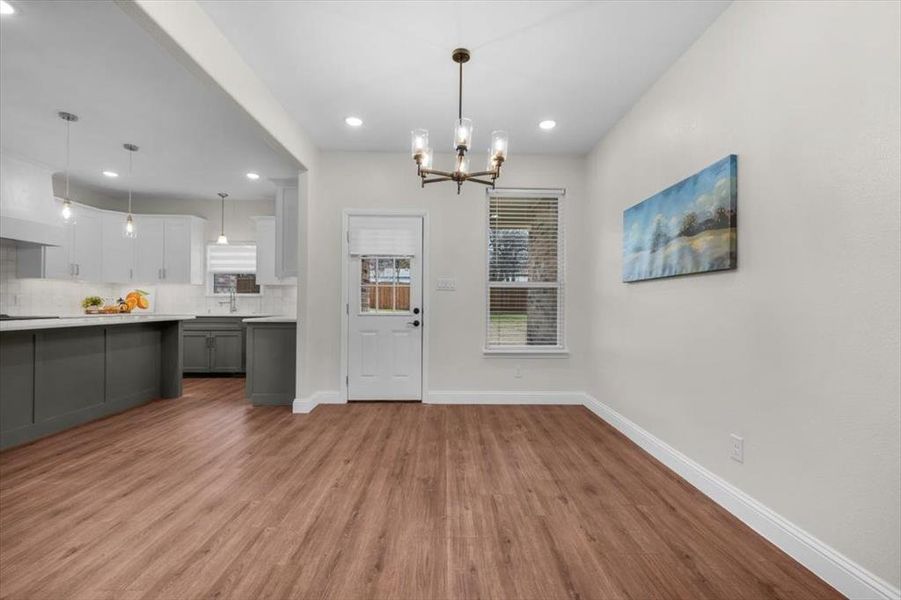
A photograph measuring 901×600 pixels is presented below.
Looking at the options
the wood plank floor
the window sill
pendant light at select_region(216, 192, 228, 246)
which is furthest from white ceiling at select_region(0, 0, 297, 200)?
the window sill

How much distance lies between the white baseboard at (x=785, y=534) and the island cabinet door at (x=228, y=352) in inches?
229

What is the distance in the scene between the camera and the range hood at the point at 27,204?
437 cm

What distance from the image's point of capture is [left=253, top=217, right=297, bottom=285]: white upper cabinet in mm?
5855

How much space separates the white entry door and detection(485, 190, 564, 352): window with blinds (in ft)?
3.00

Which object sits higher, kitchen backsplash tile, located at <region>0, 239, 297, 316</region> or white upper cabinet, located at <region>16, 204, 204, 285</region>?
white upper cabinet, located at <region>16, 204, 204, 285</region>

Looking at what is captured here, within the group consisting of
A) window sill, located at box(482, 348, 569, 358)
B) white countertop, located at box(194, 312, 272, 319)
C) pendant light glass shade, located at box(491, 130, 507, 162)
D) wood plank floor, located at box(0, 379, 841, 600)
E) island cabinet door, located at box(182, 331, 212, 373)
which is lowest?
wood plank floor, located at box(0, 379, 841, 600)

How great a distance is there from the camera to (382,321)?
4.57 meters

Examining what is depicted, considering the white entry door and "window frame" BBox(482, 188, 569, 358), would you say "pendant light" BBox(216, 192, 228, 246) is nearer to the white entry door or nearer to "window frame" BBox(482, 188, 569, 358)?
the white entry door

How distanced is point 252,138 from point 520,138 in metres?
2.85

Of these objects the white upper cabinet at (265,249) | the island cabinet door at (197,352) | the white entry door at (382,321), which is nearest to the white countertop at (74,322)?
the white upper cabinet at (265,249)

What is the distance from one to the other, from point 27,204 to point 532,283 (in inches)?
236

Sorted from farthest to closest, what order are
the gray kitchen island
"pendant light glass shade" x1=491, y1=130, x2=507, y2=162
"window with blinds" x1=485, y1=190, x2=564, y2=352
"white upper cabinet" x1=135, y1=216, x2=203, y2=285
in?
1. "white upper cabinet" x1=135, y1=216, x2=203, y2=285
2. "window with blinds" x1=485, y1=190, x2=564, y2=352
3. the gray kitchen island
4. "pendant light glass shade" x1=491, y1=130, x2=507, y2=162

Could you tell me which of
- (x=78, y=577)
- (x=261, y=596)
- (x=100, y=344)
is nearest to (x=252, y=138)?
(x=100, y=344)

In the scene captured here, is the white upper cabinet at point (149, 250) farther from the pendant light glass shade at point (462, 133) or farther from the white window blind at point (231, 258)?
the pendant light glass shade at point (462, 133)
